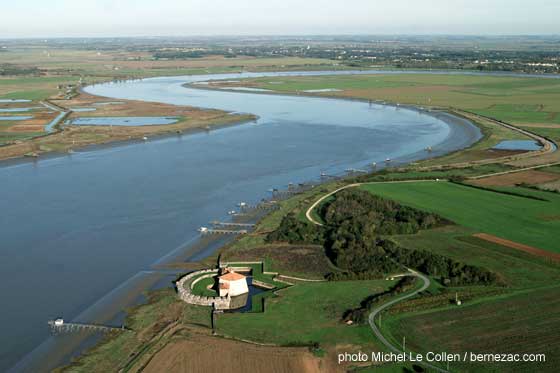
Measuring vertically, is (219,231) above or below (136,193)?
below

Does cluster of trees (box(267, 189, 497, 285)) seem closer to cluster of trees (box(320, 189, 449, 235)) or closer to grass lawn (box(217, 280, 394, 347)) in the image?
cluster of trees (box(320, 189, 449, 235))

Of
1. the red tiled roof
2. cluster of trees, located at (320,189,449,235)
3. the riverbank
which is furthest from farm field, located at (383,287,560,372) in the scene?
the riverbank

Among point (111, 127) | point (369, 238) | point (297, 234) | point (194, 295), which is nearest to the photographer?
point (194, 295)

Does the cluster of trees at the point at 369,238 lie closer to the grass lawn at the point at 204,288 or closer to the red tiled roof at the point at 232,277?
the red tiled roof at the point at 232,277

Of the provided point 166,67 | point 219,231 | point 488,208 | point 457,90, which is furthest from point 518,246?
point 166,67

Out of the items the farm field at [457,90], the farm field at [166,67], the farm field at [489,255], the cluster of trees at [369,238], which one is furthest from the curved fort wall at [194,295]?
the farm field at [166,67]

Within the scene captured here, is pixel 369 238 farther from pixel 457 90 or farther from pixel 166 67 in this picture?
pixel 166 67
